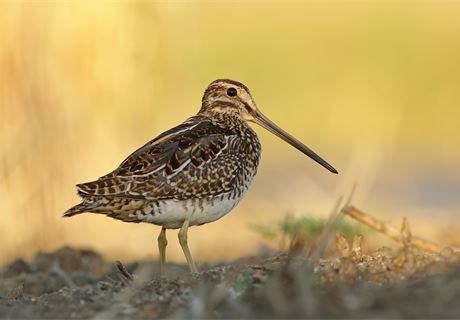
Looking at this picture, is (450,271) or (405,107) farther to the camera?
(405,107)

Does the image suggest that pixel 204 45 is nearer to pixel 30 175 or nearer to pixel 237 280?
pixel 30 175

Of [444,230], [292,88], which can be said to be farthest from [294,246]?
[292,88]

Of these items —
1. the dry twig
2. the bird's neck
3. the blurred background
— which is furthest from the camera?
the blurred background

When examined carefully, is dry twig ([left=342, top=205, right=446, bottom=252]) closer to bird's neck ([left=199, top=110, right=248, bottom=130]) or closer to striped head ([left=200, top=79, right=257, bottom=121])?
bird's neck ([left=199, top=110, right=248, bottom=130])

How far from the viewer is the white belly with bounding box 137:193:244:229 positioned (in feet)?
24.8

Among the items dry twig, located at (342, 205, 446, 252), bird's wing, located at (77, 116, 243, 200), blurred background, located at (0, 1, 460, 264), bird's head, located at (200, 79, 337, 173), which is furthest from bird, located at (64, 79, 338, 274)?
blurred background, located at (0, 1, 460, 264)

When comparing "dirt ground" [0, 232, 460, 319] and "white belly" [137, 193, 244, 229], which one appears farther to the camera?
"white belly" [137, 193, 244, 229]

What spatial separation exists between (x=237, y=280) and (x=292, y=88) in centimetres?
1635

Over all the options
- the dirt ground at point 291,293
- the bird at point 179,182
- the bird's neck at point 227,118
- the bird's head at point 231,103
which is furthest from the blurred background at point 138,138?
the dirt ground at point 291,293

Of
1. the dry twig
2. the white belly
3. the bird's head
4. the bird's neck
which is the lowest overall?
the dry twig

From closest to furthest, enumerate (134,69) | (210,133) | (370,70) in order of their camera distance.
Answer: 1. (210,133)
2. (134,69)
3. (370,70)

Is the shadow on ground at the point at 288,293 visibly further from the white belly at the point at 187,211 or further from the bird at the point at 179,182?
the white belly at the point at 187,211

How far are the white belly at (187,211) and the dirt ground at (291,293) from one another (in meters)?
1.08

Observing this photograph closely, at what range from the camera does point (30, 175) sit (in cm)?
1135
